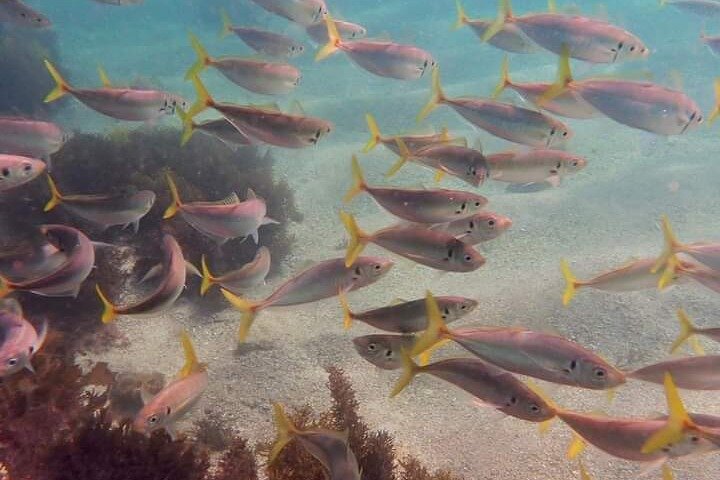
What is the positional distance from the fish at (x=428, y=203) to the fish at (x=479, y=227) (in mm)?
266

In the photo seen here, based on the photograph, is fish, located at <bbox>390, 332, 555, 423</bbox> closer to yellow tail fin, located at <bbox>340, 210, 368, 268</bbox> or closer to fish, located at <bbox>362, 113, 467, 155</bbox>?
yellow tail fin, located at <bbox>340, 210, 368, 268</bbox>

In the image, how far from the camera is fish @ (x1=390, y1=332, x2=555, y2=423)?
253cm

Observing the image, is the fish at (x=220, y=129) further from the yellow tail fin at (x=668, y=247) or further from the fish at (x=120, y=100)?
the yellow tail fin at (x=668, y=247)

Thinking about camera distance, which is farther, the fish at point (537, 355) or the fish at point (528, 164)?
the fish at point (528, 164)

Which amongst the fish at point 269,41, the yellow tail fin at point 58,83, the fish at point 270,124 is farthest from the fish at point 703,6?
the yellow tail fin at point 58,83

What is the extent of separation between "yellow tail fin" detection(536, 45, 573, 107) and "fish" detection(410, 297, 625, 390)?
6.58 ft

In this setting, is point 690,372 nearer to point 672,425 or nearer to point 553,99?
point 672,425

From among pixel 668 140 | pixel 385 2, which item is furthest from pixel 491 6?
pixel 668 140

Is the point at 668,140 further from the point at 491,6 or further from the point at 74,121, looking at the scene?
the point at 491,6

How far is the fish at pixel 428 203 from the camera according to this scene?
3.12 m

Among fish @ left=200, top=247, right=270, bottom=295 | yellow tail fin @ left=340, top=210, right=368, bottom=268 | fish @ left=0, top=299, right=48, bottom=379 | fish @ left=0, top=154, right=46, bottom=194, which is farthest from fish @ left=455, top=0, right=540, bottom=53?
fish @ left=0, top=299, right=48, bottom=379

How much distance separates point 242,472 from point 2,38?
61.5ft

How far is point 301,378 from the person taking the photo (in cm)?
459

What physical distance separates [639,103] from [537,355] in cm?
251
